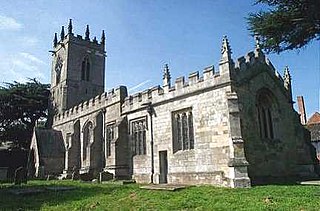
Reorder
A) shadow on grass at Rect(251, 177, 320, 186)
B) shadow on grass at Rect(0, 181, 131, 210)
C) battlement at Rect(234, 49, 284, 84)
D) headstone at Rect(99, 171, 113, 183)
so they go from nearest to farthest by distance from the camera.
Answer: shadow on grass at Rect(0, 181, 131, 210), shadow on grass at Rect(251, 177, 320, 186), battlement at Rect(234, 49, 284, 84), headstone at Rect(99, 171, 113, 183)

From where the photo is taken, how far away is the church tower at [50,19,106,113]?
37.0m

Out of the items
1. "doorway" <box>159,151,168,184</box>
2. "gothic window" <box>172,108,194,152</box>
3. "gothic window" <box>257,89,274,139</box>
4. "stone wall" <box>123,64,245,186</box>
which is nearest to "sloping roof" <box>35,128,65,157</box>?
"stone wall" <box>123,64,245,186</box>

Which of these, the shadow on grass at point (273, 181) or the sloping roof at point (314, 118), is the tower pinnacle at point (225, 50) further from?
the sloping roof at point (314, 118)

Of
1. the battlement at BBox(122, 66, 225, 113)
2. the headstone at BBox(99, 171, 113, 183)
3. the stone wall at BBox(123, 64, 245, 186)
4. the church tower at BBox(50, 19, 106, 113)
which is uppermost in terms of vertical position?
the church tower at BBox(50, 19, 106, 113)

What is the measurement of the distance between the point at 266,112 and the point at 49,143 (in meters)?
22.2

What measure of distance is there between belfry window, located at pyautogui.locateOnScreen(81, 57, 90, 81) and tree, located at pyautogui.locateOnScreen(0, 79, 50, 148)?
6.54 meters

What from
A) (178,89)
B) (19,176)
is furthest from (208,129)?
(19,176)

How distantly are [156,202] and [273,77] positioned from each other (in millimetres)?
12553

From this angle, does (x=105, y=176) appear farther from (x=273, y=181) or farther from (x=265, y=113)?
(x=265, y=113)

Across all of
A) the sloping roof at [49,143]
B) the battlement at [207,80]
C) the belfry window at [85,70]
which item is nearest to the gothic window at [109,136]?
the battlement at [207,80]

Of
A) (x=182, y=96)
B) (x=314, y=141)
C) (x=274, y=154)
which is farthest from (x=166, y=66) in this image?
(x=314, y=141)

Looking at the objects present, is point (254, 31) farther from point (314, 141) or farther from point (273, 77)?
point (314, 141)

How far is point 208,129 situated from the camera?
16750 millimetres

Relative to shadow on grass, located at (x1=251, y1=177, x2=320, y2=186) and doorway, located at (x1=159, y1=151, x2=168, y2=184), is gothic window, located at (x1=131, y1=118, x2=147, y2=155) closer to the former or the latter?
doorway, located at (x1=159, y1=151, x2=168, y2=184)
